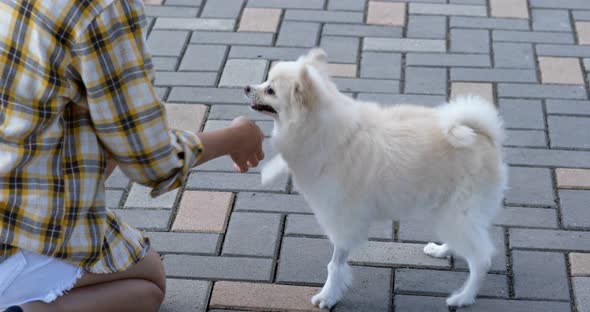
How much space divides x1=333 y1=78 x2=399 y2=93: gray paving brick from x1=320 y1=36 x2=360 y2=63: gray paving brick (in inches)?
8.5

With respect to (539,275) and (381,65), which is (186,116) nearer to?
(381,65)

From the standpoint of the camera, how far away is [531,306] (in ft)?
9.88

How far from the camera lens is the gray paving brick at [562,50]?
4.62 meters

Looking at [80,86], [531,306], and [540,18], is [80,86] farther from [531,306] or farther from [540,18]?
[540,18]

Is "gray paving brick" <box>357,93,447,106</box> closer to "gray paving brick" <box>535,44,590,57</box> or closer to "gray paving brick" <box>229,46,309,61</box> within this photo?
"gray paving brick" <box>229,46,309,61</box>

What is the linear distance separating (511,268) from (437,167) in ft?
2.07

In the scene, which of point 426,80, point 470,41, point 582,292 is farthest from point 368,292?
point 470,41

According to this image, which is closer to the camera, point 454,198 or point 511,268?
point 454,198

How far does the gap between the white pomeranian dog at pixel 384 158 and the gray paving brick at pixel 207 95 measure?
1.46m

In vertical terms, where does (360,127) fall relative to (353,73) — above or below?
above

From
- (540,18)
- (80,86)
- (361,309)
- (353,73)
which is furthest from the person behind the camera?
(540,18)

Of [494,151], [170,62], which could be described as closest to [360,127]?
[494,151]

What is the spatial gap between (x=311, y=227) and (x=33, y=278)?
137 centimetres

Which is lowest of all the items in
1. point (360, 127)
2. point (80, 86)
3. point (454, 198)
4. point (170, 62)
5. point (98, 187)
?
point (170, 62)
